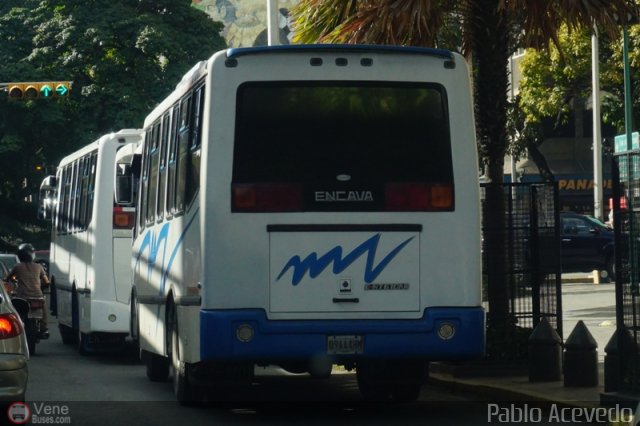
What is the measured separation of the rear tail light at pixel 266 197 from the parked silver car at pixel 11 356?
2168 millimetres

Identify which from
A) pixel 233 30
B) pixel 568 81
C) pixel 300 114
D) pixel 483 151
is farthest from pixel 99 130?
pixel 233 30

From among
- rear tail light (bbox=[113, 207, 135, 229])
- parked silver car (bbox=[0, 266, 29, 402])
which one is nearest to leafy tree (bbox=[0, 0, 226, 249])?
rear tail light (bbox=[113, 207, 135, 229])

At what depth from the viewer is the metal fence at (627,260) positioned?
12047 mm

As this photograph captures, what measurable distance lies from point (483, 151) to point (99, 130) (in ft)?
121

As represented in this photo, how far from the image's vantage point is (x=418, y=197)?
12.8 m

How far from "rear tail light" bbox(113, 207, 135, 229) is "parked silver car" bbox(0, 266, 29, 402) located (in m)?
10.3

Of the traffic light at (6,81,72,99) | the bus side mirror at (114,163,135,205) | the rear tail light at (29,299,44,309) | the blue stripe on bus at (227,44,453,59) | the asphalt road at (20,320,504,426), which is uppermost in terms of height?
the traffic light at (6,81,72,99)

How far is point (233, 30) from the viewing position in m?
119

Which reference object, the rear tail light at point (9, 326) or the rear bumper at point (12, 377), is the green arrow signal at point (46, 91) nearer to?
the rear tail light at point (9, 326)

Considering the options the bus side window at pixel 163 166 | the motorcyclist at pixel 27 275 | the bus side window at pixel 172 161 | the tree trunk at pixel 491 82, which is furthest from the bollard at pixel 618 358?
the motorcyclist at pixel 27 275

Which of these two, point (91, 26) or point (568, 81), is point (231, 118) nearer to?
point (568, 81)

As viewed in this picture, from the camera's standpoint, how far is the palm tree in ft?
53.8

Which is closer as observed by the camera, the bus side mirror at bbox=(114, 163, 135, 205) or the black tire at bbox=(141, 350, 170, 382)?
the black tire at bbox=(141, 350, 170, 382)

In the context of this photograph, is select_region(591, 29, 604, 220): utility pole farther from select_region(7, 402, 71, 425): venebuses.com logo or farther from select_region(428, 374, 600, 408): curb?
select_region(7, 402, 71, 425): venebuses.com logo
